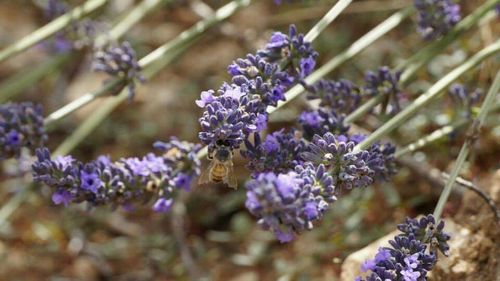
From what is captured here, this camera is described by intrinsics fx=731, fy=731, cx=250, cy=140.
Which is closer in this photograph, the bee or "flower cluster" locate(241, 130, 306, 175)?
the bee

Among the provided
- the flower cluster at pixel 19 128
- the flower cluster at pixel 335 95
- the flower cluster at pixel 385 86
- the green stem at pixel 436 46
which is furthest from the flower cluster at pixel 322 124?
the flower cluster at pixel 19 128

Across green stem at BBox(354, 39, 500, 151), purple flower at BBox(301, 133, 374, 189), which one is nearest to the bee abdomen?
purple flower at BBox(301, 133, 374, 189)

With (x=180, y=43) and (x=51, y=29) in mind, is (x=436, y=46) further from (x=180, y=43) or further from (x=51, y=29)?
(x=51, y=29)

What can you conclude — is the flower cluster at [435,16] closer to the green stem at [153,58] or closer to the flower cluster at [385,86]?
the flower cluster at [385,86]

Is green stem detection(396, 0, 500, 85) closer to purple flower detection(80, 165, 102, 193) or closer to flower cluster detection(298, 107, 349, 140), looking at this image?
flower cluster detection(298, 107, 349, 140)

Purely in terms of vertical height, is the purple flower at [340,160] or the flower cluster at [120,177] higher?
the flower cluster at [120,177]

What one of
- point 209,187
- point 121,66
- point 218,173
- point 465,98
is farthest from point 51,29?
point 465,98
